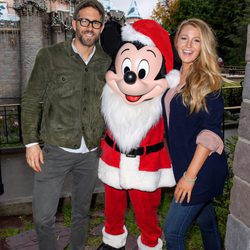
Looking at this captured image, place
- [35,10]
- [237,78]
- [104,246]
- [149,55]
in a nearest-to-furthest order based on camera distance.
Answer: [149,55], [104,246], [35,10], [237,78]

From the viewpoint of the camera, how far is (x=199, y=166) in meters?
2.29

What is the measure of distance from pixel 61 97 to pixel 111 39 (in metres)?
0.69

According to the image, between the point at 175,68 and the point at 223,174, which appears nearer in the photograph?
the point at 223,174

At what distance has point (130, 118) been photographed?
2.71 metres

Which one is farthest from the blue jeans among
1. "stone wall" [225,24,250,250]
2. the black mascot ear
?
the black mascot ear

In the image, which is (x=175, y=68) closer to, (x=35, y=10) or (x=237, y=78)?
(x=35, y=10)

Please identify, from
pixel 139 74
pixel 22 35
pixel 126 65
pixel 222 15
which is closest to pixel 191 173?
pixel 139 74

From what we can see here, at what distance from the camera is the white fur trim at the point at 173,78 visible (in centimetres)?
260

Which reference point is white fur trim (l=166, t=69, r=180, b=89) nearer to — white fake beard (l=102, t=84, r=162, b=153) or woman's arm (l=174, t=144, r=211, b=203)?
white fake beard (l=102, t=84, r=162, b=153)


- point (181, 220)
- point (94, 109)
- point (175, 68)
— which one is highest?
point (175, 68)

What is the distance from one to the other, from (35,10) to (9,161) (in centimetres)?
1136

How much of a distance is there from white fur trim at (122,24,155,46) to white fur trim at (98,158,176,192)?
39.0 inches

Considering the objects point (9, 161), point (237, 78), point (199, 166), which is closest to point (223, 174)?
point (199, 166)

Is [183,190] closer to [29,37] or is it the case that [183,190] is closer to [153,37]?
[153,37]
